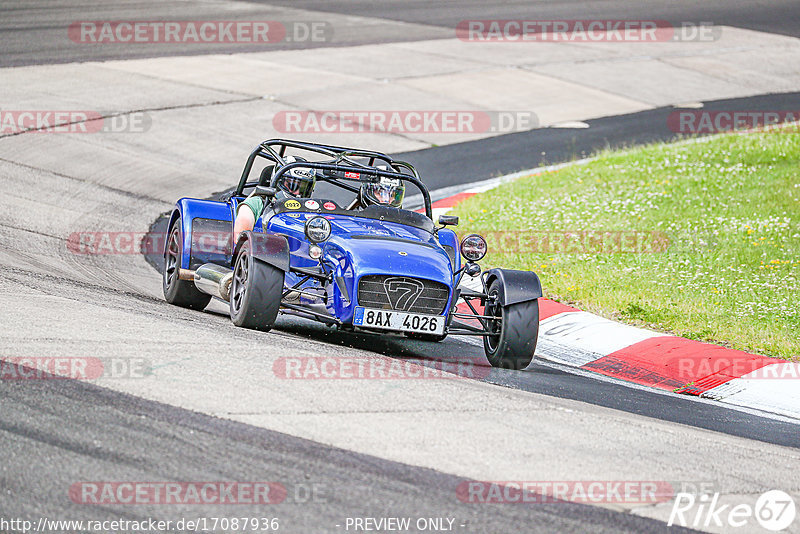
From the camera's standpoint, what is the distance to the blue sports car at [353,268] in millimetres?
8422

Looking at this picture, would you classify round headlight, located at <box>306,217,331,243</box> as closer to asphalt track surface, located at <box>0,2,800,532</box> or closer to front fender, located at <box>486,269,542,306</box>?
front fender, located at <box>486,269,542,306</box>

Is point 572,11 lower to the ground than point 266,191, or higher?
higher

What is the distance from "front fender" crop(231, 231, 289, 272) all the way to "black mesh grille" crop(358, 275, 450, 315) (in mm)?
686

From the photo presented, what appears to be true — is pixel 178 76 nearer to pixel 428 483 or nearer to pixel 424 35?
pixel 424 35

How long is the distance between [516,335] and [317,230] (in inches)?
72.2

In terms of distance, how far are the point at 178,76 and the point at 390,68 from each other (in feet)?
15.8

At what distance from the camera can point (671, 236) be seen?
42.5ft

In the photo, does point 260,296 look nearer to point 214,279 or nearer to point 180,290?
point 214,279

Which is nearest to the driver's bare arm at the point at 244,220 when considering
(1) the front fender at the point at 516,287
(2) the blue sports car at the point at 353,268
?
(2) the blue sports car at the point at 353,268

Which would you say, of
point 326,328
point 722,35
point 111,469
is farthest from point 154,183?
point 722,35

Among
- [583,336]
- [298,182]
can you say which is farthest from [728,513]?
[298,182]

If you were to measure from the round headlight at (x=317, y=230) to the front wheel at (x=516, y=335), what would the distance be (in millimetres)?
1506

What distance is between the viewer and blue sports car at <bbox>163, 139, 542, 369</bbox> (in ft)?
27.6

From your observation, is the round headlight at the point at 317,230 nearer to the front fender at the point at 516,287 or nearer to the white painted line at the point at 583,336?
the front fender at the point at 516,287
